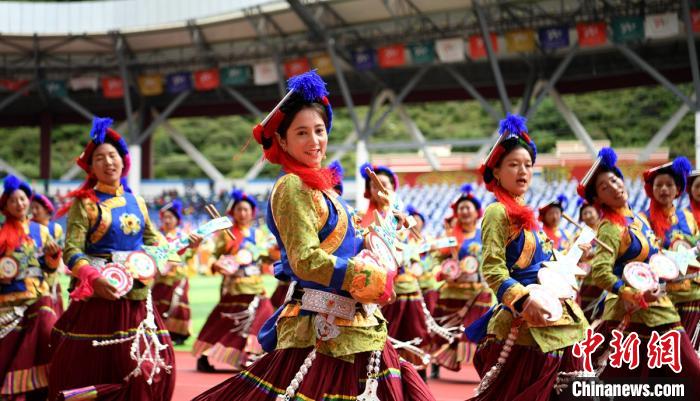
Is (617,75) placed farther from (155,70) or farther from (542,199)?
→ (155,70)

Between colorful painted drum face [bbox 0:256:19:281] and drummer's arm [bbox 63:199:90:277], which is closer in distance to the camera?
drummer's arm [bbox 63:199:90:277]

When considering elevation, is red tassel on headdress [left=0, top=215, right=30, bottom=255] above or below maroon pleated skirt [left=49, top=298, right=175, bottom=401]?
above

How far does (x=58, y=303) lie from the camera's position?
9133 mm

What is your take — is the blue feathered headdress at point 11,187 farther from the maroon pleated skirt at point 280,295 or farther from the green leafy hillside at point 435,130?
the green leafy hillside at point 435,130

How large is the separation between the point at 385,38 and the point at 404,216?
21334mm

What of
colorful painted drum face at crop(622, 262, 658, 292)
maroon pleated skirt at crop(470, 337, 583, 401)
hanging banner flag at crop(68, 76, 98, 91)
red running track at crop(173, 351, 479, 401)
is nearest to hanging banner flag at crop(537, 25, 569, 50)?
red running track at crop(173, 351, 479, 401)

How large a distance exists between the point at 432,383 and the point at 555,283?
4340 mm

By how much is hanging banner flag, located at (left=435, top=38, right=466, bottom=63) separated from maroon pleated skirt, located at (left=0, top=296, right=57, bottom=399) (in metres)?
17.5

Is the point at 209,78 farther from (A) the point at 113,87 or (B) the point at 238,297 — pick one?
(B) the point at 238,297

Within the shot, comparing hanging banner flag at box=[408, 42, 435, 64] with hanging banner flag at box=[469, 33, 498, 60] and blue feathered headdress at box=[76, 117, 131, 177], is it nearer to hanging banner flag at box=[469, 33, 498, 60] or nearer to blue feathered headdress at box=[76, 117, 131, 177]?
hanging banner flag at box=[469, 33, 498, 60]

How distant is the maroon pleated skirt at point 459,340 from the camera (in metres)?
8.77

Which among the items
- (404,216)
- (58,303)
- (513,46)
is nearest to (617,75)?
(513,46)

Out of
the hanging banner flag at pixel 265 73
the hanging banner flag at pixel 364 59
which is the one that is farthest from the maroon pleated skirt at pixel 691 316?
the hanging banner flag at pixel 265 73

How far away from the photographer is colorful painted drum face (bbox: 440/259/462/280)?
9.16 meters
